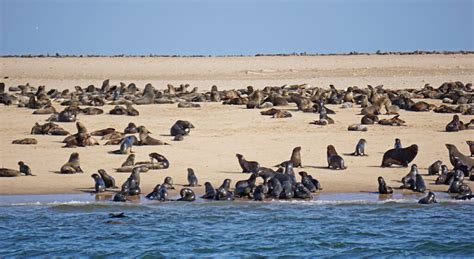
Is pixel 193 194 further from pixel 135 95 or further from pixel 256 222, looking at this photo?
pixel 135 95

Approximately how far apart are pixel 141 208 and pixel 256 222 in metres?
1.54

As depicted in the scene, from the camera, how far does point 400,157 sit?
13445mm

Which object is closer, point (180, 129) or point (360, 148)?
point (360, 148)

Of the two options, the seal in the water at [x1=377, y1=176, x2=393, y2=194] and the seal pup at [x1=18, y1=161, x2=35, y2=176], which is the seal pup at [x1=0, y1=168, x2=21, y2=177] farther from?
the seal in the water at [x1=377, y1=176, x2=393, y2=194]

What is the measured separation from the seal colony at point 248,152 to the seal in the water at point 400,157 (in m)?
0.02

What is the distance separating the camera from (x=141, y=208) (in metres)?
11.4

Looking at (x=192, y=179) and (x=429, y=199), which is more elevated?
(x=192, y=179)

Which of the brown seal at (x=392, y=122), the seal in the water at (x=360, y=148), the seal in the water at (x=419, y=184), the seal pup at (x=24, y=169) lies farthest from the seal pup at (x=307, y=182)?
the brown seal at (x=392, y=122)

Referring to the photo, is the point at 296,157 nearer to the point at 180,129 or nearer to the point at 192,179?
the point at 192,179

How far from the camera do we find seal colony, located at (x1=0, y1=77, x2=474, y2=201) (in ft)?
39.4

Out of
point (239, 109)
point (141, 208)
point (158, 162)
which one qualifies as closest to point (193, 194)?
point (141, 208)

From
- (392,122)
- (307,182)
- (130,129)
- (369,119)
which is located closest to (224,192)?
(307,182)

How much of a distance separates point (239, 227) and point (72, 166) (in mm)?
3323

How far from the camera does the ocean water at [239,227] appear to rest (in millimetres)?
10023
